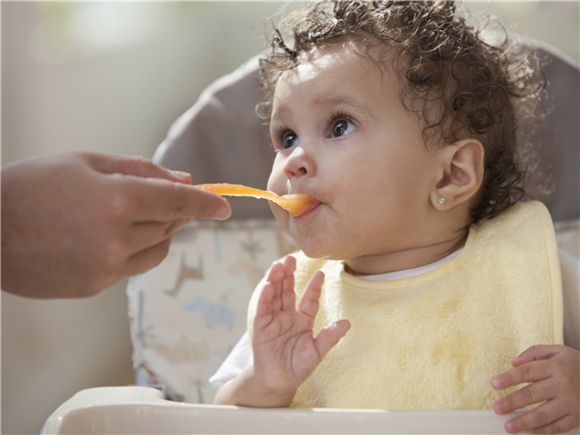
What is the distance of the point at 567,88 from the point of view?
1431mm

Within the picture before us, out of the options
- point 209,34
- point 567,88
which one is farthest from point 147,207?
point 209,34

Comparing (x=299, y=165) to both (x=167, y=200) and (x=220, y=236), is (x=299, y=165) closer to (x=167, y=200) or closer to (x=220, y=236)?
(x=167, y=200)

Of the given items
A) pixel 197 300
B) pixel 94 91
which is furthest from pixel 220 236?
pixel 94 91

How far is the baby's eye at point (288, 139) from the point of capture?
1.08 metres

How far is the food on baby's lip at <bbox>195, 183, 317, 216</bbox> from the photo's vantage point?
949mm

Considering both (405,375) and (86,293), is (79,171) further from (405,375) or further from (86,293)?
(405,375)

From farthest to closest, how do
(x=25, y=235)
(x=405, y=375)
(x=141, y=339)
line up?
1. (x=141, y=339)
2. (x=405, y=375)
3. (x=25, y=235)

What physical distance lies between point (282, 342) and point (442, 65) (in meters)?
0.43

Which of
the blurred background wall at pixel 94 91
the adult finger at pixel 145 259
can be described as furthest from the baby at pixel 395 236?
the blurred background wall at pixel 94 91

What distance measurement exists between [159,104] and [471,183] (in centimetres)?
161

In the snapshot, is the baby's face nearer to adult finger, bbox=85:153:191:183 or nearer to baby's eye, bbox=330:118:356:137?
baby's eye, bbox=330:118:356:137

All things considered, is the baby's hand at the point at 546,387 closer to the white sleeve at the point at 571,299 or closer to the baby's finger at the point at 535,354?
the baby's finger at the point at 535,354

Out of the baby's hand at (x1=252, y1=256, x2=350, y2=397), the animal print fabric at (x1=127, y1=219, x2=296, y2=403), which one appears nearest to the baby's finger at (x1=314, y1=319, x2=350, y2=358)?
the baby's hand at (x1=252, y1=256, x2=350, y2=397)

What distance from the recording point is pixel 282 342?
97 cm
